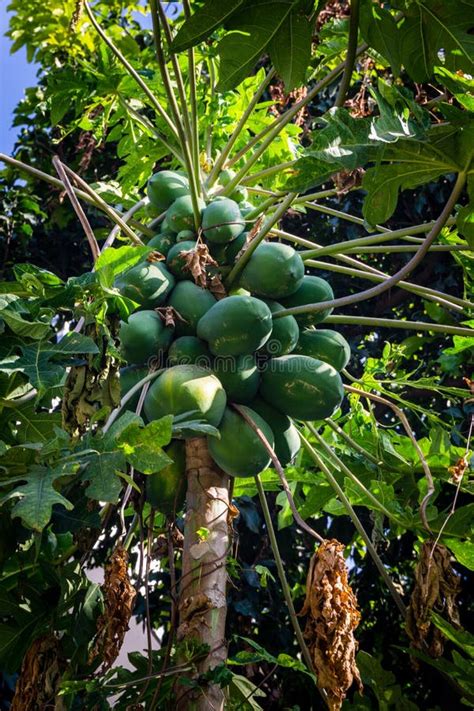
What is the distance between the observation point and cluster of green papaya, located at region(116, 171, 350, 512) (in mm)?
1725

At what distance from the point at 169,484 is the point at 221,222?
24.1 inches

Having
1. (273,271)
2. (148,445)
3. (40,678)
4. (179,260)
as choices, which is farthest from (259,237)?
(40,678)

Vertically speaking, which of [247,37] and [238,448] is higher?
[247,37]

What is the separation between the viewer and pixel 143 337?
1819 millimetres

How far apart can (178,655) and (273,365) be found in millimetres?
624

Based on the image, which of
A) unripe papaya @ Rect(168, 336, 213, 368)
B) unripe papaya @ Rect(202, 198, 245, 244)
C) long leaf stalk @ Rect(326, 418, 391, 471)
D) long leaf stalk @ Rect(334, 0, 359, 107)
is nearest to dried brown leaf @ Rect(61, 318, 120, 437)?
unripe papaya @ Rect(168, 336, 213, 368)

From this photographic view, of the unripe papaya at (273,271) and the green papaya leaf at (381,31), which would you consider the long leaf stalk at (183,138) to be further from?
the green papaya leaf at (381,31)

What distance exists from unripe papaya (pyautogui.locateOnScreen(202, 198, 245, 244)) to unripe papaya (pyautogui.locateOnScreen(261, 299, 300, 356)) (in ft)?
0.76

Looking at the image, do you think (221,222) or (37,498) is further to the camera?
(221,222)

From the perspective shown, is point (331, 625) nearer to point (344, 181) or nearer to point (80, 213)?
point (344, 181)

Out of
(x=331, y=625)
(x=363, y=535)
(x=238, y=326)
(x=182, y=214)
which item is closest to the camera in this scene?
(x=331, y=625)

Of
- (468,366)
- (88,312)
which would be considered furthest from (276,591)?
(88,312)

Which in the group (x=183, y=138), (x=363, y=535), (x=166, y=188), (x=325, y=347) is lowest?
(x=363, y=535)

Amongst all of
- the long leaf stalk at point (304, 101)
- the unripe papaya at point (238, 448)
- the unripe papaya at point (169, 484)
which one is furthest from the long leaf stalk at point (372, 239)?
the unripe papaya at point (169, 484)
